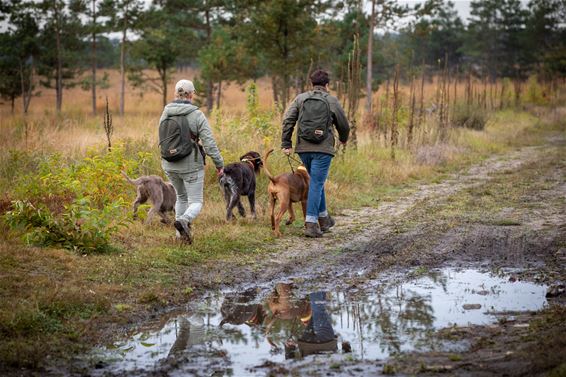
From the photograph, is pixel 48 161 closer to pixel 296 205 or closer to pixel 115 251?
pixel 115 251

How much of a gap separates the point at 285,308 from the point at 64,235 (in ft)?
10.6

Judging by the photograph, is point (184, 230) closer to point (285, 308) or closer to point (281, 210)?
point (281, 210)

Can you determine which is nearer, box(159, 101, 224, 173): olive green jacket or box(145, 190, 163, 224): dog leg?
box(159, 101, 224, 173): olive green jacket

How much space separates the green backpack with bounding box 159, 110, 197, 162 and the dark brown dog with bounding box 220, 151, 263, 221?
5.98 ft

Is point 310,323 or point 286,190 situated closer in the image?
point 310,323

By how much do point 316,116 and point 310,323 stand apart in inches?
167

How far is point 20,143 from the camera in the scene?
15266 millimetres

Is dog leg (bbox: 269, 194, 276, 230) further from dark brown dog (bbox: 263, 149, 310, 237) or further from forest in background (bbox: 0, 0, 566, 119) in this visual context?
→ forest in background (bbox: 0, 0, 566, 119)

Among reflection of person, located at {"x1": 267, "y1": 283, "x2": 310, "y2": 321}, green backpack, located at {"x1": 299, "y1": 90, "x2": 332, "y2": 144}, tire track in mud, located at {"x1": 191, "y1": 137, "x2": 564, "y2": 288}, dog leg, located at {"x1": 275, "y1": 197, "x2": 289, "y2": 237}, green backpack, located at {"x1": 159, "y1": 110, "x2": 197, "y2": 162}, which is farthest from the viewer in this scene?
dog leg, located at {"x1": 275, "y1": 197, "x2": 289, "y2": 237}

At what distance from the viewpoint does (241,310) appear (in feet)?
22.5

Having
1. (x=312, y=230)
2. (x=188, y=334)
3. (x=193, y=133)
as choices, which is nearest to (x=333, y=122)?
(x=312, y=230)

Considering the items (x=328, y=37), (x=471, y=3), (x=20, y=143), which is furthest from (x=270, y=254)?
(x=471, y=3)

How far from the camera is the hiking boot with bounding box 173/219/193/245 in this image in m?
9.10

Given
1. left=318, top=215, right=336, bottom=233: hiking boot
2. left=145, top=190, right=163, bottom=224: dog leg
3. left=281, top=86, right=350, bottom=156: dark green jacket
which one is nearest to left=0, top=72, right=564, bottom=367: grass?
left=145, top=190, right=163, bottom=224: dog leg
